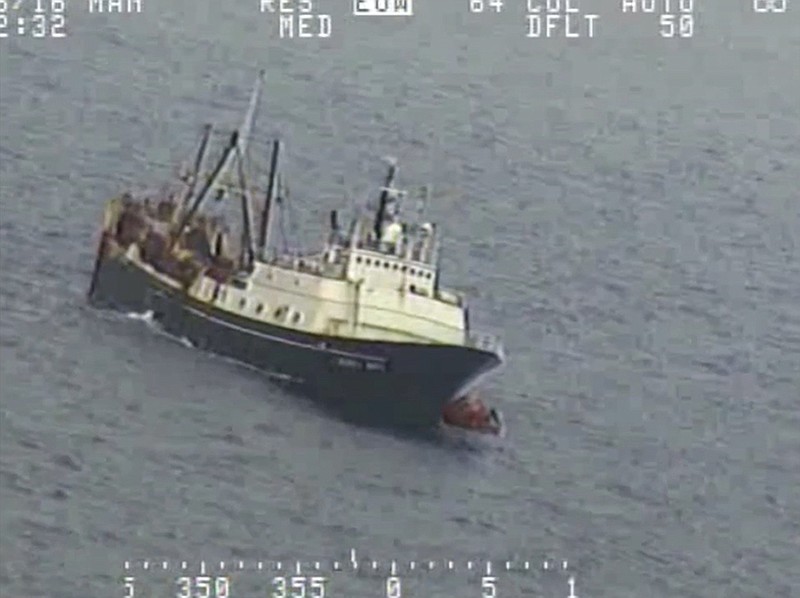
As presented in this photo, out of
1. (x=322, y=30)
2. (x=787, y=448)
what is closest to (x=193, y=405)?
(x=322, y=30)

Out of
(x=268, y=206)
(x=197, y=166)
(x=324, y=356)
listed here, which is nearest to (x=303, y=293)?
(x=324, y=356)

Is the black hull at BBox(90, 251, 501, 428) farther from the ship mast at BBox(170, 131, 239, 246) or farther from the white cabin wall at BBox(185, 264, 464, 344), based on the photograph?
the ship mast at BBox(170, 131, 239, 246)

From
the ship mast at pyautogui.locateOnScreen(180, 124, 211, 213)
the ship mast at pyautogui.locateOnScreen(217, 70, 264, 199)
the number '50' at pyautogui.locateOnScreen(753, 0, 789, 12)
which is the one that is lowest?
the ship mast at pyautogui.locateOnScreen(180, 124, 211, 213)

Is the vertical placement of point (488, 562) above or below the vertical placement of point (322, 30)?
below

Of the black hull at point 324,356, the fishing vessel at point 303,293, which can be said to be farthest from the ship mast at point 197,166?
the black hull at point 324,356

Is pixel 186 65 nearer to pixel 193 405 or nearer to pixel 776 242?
pixel 193 405

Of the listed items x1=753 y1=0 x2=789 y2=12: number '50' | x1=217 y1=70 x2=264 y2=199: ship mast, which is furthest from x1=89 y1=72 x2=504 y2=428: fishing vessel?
x1=753 y1=0 x2=789 y2=12: number '50'

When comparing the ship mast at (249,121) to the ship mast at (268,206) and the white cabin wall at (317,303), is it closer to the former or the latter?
the ship mast at (268,206)
